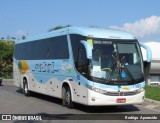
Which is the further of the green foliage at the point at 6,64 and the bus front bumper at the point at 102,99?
the green foliage at the point at 6,64

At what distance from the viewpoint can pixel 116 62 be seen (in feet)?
47.6

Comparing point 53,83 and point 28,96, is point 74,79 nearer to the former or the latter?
point 53,83

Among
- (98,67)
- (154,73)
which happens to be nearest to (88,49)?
(98,67)

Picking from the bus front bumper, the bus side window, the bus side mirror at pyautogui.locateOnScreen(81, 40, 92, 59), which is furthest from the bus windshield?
the bus front bumper

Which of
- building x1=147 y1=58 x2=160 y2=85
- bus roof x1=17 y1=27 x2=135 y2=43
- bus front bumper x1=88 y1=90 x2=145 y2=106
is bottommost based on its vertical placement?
building x1=147 y1=58 x2=160 y2=85

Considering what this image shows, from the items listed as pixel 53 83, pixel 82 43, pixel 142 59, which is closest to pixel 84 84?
pixel 82 43

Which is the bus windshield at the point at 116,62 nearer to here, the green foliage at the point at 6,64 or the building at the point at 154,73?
the green foliage at the point at 6,64

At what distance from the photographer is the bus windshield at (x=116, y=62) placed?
14.3 m

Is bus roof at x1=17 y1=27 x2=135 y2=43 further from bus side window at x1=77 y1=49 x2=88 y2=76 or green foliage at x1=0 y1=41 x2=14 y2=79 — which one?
green foliage at x1=0 y1=41 x2=14 y2=79

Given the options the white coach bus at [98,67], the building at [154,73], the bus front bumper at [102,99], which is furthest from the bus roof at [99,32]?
the building at [154,73]

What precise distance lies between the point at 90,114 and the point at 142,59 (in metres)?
3.03

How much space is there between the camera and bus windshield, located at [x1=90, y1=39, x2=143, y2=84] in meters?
14.3

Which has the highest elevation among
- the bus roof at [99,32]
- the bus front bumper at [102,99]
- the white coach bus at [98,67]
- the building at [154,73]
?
the bus roof at [99,32]

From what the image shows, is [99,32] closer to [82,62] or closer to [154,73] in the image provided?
[82,62]
